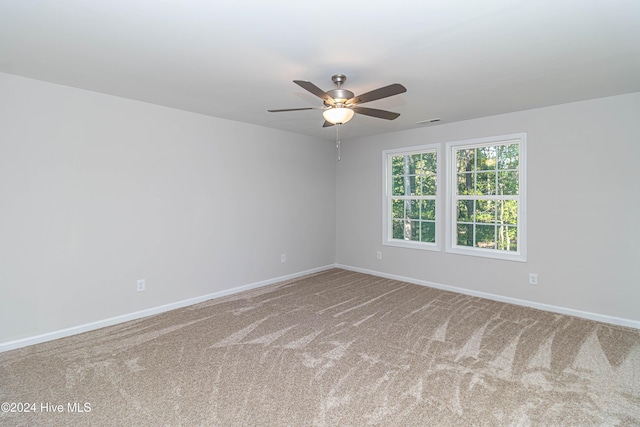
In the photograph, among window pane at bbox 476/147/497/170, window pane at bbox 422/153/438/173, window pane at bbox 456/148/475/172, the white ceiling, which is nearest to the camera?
the white ceiling

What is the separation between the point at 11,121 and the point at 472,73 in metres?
3.96

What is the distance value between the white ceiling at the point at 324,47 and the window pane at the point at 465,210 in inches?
61.2

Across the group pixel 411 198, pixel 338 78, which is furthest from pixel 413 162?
pixel 338 78

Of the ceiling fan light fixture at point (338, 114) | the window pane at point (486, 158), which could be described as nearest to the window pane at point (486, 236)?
the window pane at point (486, 158)

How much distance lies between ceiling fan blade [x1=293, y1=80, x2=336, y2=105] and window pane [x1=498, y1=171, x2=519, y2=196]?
111 inches

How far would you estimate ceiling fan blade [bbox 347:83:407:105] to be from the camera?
2.22 meters

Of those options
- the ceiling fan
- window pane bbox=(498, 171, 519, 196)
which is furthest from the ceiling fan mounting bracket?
window pane bbox=(498, 171, 519, 196)

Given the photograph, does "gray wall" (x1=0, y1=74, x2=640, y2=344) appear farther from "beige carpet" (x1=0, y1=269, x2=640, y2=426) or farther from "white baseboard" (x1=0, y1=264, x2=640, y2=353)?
"beige carpet" (x1=0, y1=269, x2=640, y2=426)

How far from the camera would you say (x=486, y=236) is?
433 centimetres

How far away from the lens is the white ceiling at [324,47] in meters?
1.82

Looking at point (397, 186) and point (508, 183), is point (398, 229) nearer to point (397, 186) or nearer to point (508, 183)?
point (397, 186)

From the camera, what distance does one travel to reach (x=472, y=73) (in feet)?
8.87

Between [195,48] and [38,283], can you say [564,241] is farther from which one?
[38,283]

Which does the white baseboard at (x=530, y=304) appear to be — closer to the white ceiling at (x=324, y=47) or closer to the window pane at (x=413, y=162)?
the window pane at (x=413, y=162)
